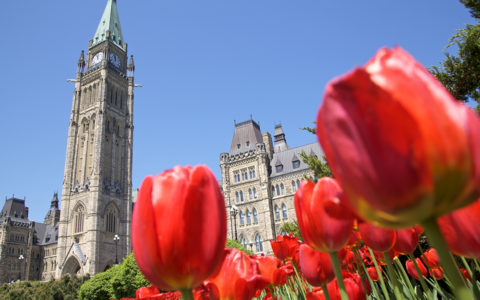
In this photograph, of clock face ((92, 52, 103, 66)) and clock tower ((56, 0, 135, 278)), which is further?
clock face ((92, 52, 103, 66))

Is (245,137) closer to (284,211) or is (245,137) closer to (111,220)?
(284,211)

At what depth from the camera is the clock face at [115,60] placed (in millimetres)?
49025

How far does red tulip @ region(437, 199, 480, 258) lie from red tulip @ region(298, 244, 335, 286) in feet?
2.01

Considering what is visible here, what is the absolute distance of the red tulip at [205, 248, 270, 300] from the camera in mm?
1041

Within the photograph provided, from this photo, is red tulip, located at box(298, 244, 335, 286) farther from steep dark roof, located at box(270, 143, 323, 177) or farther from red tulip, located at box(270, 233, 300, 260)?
steep dark roof, located at box(270, 143, 323, 177)

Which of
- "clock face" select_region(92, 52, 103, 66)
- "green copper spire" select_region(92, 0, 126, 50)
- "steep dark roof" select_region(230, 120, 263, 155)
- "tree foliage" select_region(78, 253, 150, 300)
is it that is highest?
"green copper spire" select_region(92, 0, 126, 50)

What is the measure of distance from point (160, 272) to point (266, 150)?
38351 mm

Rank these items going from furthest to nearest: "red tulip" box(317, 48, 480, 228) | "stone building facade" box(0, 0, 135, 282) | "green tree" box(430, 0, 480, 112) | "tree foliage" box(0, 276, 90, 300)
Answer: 1. "stone building facade" box(0, 0, 135, 282)
2. "tree foliage" box(0, 276, 90, 300)
3. "green tree" box(430, 0, 480, 112)
4. "red tulip" box(317, 48, 480, 228)

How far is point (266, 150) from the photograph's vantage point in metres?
39.0

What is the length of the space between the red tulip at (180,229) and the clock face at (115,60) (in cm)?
5335

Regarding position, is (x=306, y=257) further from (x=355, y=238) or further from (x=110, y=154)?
(x=110, y=154)

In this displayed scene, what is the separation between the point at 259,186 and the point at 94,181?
20.9 metres

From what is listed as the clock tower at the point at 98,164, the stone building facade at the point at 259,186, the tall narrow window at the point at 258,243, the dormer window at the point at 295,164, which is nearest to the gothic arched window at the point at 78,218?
the clock tower at the point at 98,164

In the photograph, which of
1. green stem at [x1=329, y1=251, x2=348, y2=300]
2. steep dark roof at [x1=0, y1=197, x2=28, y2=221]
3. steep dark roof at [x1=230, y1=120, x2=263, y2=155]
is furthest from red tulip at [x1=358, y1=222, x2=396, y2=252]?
steep dark roof at [x1=0, y1=197, x2=28, y2=221]
